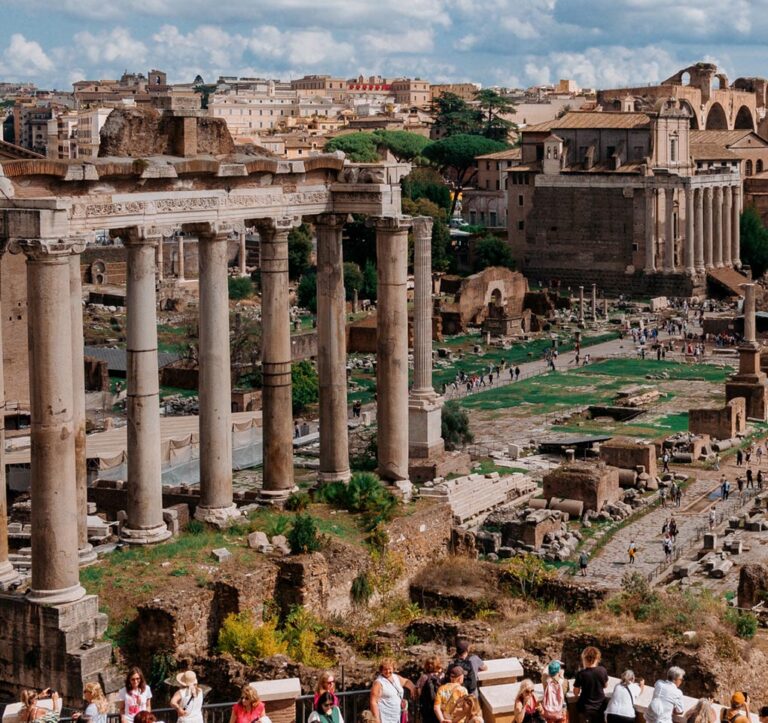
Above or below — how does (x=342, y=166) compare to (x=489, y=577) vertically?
above

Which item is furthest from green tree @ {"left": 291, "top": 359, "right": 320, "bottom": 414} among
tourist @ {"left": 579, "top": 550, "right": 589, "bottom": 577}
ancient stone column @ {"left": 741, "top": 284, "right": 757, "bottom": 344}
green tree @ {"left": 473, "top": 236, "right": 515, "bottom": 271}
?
green tree @ {"left": 473, "top": 236, "right": 515, "bottom": 271}

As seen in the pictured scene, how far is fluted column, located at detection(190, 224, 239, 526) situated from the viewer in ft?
59.4

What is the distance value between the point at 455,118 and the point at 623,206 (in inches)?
2214

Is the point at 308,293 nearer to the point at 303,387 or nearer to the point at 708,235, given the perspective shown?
the point at 303,387

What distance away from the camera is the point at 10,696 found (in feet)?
50.6

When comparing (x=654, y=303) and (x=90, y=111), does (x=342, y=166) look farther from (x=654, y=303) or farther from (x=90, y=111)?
(x=90, y=111)

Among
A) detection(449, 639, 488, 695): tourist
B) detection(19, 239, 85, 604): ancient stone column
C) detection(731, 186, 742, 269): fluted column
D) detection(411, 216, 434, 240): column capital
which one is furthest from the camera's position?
detection(731, 186, 742, 269): fluted column

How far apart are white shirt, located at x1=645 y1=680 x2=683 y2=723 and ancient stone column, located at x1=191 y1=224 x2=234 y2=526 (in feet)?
23.7

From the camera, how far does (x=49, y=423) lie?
15.0 m

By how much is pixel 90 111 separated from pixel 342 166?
10365 centimetres

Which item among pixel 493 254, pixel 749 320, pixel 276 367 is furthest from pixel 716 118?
pixel 276 367

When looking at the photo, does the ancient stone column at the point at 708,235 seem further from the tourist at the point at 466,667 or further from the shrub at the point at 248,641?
the tourist at the point at 466,667

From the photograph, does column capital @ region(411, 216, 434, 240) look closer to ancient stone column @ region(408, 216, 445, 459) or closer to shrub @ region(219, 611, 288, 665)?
ancient stone column @ region(408, 216, 445, 459)

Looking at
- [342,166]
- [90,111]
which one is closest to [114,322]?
[342,166]
